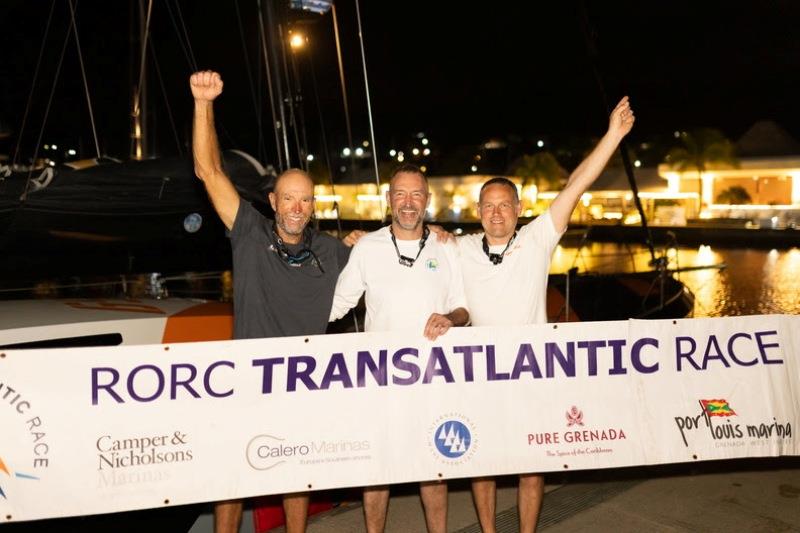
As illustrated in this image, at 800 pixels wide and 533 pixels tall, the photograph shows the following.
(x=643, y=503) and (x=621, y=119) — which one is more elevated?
(x=621, y=119)

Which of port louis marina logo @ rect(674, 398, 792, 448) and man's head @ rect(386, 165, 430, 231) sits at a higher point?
man's head @ rect(386, 165, 430, 231)

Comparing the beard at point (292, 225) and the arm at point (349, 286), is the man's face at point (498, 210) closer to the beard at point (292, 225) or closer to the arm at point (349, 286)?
the arm at point (349, 286)

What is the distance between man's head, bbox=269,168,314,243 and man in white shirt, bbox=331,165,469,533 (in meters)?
0.32

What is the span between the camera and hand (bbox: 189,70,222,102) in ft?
12.0

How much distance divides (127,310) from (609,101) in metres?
5.70

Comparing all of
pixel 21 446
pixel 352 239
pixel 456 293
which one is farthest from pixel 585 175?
pixel 21 446

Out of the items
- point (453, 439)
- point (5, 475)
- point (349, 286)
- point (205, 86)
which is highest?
point (205, 86)

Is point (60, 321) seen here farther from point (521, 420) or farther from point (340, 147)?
point (340, 147)

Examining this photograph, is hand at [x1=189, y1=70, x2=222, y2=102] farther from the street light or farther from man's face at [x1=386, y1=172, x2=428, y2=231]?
the street light

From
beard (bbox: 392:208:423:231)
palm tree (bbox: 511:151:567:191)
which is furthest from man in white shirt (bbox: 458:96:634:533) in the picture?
palm tree (bbox: 511:151:567:191)

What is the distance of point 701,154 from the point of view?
1876 inches

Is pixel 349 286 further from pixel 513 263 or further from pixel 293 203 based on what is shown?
pixel 513 263

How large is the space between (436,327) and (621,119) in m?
1.57

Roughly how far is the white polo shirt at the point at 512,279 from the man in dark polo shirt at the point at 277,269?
0.75 meters
